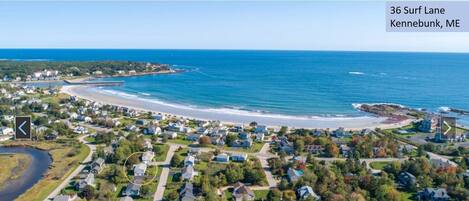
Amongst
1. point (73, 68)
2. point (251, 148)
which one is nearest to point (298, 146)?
point (251, 148)

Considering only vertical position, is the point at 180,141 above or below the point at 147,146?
below

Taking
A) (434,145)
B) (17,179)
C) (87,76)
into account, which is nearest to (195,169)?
(17,179)

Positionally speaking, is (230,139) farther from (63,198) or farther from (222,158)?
(63,198)

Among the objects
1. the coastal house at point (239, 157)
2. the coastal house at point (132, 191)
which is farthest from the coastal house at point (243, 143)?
the coastal house at point (132, 191)

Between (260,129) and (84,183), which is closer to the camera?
(84,183)

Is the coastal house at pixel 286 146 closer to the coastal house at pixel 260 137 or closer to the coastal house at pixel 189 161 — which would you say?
the coastal house at pixel 260 137

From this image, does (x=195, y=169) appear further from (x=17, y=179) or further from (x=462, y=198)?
(x=462, y=198)
